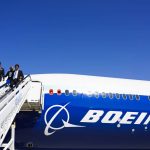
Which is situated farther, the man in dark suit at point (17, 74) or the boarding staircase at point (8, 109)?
the man in dark suit at point (17, 74)

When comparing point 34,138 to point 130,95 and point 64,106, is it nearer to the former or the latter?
point 64,106

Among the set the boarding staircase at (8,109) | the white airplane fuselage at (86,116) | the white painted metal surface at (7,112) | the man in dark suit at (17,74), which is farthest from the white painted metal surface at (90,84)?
the white painted metal surface at (7,112)

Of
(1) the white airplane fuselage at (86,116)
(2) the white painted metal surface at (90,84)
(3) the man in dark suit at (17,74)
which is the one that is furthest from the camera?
(2) the white painted metal surface at (90,84)

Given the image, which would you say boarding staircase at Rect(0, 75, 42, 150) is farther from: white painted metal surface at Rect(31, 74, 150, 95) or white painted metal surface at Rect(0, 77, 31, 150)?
white painted metal surface at Rect(31, 74, 150, 95)

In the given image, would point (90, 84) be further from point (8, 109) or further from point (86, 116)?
point (8, 109)

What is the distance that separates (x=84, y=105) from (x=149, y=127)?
6753mm

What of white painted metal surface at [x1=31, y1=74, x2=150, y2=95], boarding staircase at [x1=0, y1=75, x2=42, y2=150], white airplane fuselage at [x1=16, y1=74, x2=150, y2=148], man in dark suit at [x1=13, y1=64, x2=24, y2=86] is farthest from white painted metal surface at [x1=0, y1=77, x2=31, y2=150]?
white painted metal surface at [x1=31, y1=74, x2=150, y2=95]

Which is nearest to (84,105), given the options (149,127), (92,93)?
(92,93)

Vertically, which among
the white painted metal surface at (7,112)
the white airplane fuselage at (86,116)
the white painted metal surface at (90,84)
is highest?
the white painted metal surface at (90,84)

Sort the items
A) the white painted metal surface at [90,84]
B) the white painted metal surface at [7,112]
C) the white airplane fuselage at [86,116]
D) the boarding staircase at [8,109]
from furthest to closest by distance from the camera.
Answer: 1. the white painted metal surface at [90,84]
2. the white airplane fuselage at [86,116]
3. the boarding staircase at [8,109]
4. the white painted metal surface at [7,112]

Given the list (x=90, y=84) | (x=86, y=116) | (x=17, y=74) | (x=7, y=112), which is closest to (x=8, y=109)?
(x=7, y=112)

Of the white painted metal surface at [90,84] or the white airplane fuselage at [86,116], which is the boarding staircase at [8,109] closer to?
the white airplane fuselage at [86,116]

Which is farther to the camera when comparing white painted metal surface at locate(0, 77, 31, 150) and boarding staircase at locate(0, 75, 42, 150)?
boarding staircase at locate(0, 75, 42, 150)

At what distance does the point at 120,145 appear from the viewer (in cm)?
2773
